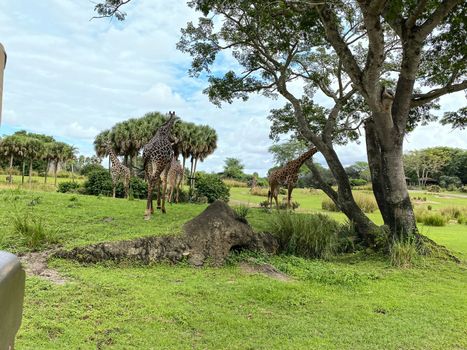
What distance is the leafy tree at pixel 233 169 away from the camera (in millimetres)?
66669

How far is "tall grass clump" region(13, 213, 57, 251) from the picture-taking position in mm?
7102

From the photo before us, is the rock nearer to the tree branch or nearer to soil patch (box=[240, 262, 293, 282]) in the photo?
soil patch (box=[240, 262, 293, 282])

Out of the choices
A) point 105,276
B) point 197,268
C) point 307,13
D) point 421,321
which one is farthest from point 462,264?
point 105,276

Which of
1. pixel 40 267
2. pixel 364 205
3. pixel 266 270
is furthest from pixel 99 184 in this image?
pixel 266 270

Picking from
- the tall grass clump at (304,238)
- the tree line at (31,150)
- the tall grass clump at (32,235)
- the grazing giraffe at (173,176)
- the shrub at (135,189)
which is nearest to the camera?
the tall grass clump at (32,235)

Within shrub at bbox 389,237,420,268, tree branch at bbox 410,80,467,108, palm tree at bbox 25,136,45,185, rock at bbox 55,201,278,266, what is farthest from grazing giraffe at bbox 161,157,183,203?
palm tree at bbox 25,136,45,185

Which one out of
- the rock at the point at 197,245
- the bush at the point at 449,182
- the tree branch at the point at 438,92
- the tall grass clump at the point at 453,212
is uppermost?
the bush at the point at 449,182

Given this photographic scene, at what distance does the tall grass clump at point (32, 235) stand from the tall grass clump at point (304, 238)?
4.80 meters

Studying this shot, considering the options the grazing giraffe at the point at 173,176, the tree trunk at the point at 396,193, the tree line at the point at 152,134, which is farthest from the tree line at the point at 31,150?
the tree trunk at the point at 396,193

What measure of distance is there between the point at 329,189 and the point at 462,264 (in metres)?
3.77

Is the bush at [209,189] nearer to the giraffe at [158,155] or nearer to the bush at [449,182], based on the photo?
the giraffe at [158,155]

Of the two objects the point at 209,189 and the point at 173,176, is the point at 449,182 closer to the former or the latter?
the point at 209,189

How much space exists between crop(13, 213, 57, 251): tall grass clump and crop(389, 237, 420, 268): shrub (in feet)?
22.2

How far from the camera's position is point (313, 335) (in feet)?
15.3
